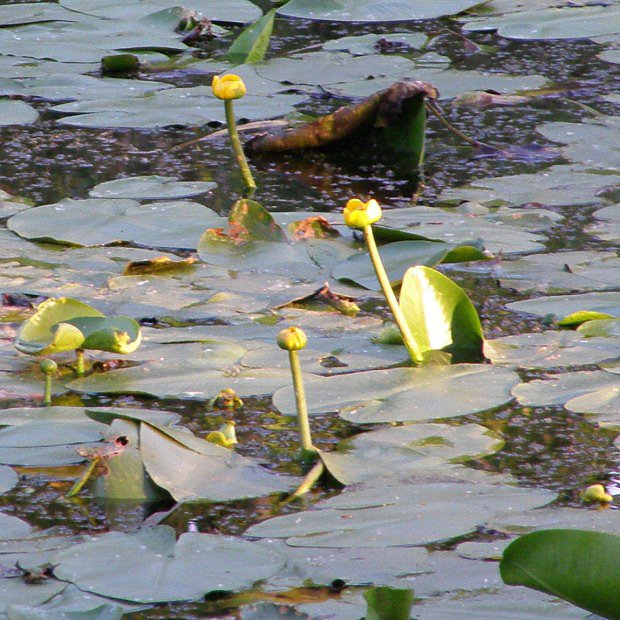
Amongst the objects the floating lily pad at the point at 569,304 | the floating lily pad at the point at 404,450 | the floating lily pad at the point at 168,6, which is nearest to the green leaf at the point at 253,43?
the floating lily pad at the point at 168,6

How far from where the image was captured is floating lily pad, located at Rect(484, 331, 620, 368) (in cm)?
175

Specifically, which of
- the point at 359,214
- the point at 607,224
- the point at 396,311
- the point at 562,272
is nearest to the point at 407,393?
the point at 396,311

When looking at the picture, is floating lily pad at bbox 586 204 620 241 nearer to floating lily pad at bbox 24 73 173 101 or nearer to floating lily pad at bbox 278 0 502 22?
floating lily pad at bbox 24 73 173 101

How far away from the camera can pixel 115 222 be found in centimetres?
233

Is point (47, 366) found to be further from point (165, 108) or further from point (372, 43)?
point (372, 43)

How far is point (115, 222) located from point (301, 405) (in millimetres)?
994

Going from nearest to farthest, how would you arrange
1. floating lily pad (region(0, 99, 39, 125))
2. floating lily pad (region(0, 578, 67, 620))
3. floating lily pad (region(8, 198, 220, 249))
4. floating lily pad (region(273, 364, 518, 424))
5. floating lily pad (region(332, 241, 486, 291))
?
floating lily pad (region(0, 578, 67, 620))
floating lily pad (region(273, 364, 518, 424))
floating lily pad (region(332, 241, 486, 291))
floating lily pad (region(8, 198, 220, 249))
floating lily pad (region(0, 99, 39, 125))

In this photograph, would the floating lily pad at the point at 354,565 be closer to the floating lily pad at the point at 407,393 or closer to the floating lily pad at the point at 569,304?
the floating lily pad at the point at 407,393

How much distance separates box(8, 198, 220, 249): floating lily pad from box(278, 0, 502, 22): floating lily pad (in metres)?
1.74

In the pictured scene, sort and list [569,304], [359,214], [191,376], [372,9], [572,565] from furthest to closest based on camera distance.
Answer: [372,9] → [569,304] → [191,376] → [359,214] → [572,565]

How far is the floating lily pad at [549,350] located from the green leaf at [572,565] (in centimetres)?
73

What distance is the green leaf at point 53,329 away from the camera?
171cm

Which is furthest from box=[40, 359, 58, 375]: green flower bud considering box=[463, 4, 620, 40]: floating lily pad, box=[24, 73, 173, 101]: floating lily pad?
box=[463, 4, 620, 40]: floating lily pad

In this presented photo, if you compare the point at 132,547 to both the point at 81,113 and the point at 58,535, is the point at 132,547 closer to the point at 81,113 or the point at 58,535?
the point at 58,535
